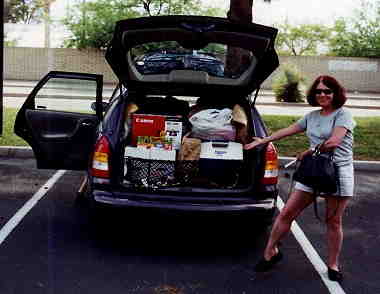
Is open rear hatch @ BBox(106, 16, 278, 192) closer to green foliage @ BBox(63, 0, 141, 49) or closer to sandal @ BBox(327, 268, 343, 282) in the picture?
sandal @ BBox(327, 268, 343, 282)

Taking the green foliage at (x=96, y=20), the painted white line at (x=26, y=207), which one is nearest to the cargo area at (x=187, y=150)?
the painted white line at (x=26, y=207)

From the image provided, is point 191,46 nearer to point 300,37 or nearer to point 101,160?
point 101,160

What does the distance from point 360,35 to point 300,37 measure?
4.87 m

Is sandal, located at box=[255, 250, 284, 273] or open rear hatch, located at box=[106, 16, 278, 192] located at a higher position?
open rear hatch, located at box=[106, 16, 278, 192]

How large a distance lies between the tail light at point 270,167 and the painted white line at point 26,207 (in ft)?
7.93

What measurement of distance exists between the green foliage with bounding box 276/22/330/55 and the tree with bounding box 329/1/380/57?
7.65ft

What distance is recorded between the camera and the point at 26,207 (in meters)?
6.90

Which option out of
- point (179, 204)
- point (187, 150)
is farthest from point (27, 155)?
point (179, 204)

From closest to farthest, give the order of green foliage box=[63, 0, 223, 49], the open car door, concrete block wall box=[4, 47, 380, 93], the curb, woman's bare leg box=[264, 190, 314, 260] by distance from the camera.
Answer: woman's bare leg box=[264, 190, 314, 260] → the open car door → the curb → green foliage box=[63, 0, 223, 49] → concrete block wall box=[4, 47, 380, 93]

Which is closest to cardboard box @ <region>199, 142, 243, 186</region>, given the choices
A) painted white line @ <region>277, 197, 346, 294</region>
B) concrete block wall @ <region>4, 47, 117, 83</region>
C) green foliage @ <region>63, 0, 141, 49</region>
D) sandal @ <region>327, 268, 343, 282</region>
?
painted white line @ <region>277, 197, 346, 294</region>

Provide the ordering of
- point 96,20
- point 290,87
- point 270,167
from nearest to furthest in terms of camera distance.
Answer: point 270,167 < point 290,87 < point 96,20

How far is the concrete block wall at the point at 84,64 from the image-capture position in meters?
34.6

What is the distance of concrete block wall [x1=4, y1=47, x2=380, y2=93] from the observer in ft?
114

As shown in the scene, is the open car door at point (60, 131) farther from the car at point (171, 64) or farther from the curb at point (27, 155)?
the curb at point (27, 155)
